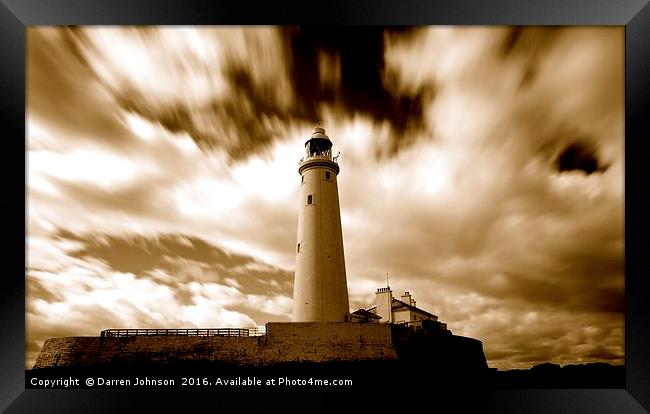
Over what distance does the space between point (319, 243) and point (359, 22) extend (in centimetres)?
489

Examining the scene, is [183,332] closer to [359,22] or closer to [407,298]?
[359,22]

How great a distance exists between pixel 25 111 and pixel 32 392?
3.45 meters

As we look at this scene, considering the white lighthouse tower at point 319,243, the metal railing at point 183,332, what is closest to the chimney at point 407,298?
the white lighthouse tower at point 319,243

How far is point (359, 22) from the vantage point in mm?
4953

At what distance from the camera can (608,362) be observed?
5.56 metres

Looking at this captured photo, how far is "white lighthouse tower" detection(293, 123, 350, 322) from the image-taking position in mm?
8500

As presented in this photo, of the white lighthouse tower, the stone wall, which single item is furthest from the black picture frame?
the white lighthouse tower

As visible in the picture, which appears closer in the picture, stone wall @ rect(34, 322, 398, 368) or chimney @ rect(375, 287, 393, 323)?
stone wall @ rect(34, 322, 398, 368)

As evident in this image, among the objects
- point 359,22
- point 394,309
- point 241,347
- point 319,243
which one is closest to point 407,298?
point 394,309

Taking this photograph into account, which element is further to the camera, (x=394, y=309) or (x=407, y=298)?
(x=407, y=298)

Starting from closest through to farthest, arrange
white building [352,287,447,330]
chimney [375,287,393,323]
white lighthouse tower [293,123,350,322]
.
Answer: white lighthouse tower [293,123,350,322], white building [352,287,447,330], chimney [375,287,393,323]

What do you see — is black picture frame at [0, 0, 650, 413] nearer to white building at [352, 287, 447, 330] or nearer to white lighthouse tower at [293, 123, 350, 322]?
white lighthouse tower at [293, 123, 350, 322]

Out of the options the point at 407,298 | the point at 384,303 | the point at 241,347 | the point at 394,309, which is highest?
the point at 407,298

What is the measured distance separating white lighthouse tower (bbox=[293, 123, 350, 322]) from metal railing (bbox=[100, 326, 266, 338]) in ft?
4.09
